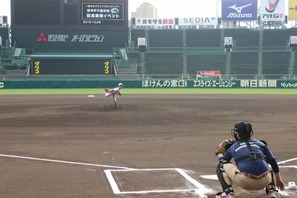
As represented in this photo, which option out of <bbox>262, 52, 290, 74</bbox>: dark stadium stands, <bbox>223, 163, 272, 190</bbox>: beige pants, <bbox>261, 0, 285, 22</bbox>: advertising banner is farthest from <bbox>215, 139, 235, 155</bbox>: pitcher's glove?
<bbox>261, 0, 285, 22</bbox>: advertising banner

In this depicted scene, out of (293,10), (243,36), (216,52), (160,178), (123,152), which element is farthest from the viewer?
(243,36)

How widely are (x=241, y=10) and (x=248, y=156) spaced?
204 ft

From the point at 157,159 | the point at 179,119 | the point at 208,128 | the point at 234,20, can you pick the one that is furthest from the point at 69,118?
the point at 234,20

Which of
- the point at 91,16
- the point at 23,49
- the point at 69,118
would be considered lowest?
the point at 69,118

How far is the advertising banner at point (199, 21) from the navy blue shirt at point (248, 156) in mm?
61062

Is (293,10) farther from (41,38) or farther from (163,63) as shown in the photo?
(41,38)

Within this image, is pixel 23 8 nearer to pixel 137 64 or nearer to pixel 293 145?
pixel 137 64

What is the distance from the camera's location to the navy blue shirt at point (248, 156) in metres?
5.38

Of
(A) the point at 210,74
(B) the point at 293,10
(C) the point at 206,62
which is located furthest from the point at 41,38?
(B) the point at 293,10

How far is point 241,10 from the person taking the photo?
64312mm

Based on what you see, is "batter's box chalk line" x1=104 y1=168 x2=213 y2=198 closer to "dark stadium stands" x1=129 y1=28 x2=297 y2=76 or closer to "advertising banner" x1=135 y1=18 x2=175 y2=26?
"dark stadium stands" x1=129 y1=28 x2=297 y2=76

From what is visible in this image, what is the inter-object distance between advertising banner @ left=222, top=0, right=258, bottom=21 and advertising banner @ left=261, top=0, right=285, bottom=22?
133 centimetres

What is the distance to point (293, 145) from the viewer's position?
12047 millimetres

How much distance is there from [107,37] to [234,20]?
22064mm
